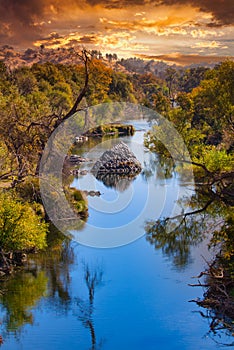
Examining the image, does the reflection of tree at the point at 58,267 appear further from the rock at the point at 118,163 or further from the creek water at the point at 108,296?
the rock at the point at 118,163

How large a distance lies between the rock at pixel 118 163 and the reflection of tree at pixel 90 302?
46.0ft

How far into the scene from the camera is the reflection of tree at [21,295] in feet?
35.1

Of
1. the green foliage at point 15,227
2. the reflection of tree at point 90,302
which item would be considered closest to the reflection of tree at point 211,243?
the reflection of tree at point 90,302

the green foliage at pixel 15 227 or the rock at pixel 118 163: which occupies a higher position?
the rock at pixel 118 163

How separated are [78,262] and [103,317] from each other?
128 inches

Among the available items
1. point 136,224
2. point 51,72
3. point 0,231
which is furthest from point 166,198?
point 51,72

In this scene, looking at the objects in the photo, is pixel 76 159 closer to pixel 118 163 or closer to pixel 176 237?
pixel 118 163

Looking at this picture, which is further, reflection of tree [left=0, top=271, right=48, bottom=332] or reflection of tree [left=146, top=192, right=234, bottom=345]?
reflection of tree [left=0, top=271, right=48, bottom=332]

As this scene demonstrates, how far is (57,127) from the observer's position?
19219 mm

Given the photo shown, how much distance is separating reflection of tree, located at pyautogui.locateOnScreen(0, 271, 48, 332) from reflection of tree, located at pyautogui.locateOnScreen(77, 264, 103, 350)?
1011 millimetres

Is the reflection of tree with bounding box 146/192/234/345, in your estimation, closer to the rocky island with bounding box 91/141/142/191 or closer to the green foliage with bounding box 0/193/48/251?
the green foliage with bounding box 0/193/48/251

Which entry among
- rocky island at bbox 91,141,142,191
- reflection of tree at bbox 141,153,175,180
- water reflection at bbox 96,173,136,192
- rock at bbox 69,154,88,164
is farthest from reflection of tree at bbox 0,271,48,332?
rock at bbox 69,154,88,164

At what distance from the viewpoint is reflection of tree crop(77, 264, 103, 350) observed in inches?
408

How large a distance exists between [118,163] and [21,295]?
55.2ft
